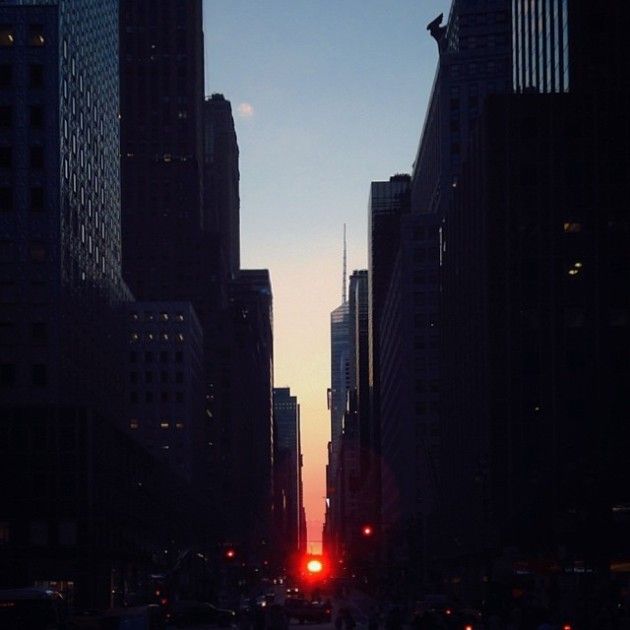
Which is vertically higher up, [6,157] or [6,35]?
[6,35]

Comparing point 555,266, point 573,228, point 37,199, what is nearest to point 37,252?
point 37,199

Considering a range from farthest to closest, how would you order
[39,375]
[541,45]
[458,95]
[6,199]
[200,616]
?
[458,95]
[6,199]
[39,375]
[541,45]
[200,616]

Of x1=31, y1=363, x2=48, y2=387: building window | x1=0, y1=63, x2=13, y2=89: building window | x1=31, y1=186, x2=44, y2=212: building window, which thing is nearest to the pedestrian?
x1=31, y1=363, x2=48, y2=387: building window

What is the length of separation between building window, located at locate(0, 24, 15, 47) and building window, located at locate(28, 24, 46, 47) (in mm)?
1350

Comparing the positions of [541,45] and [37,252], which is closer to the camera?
[541,45]

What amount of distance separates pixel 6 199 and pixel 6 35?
1300cm

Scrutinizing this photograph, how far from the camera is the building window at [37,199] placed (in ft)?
368

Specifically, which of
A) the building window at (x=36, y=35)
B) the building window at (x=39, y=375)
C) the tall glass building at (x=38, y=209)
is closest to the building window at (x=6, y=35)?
the tall glass building at (x=38, y=209)

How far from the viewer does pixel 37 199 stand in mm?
112188

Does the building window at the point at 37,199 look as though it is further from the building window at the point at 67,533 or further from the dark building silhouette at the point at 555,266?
the dark building silhouette at the point at 555,266

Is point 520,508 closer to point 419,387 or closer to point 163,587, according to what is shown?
point 163,587

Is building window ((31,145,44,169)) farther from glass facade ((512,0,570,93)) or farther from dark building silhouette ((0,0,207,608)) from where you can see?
glass facade ((512,0,570,93))

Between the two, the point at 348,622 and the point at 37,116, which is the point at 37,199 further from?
the point at 348,622

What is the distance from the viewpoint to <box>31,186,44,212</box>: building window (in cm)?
11212
